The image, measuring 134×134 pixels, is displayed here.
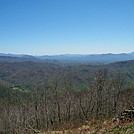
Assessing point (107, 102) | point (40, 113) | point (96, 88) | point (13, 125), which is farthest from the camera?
point (40, 113)

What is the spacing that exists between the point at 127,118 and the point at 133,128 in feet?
16.9

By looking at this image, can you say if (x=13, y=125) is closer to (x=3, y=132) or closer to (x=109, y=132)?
(x=3, y=132)

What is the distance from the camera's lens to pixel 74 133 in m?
16.3

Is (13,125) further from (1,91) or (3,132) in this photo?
(1,91)

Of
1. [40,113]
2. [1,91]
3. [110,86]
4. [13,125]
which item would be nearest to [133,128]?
[110,86]

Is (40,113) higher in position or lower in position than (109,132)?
lower

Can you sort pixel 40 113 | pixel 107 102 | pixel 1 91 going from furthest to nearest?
pixel 1 91 < pixel 40 113 < pixel 107 102

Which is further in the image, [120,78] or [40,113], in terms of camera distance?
[40,113]

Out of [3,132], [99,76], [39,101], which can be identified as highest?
[99,76]

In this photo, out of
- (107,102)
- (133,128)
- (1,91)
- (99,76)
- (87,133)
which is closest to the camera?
(133,128)

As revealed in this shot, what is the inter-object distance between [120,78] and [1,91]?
176939mm

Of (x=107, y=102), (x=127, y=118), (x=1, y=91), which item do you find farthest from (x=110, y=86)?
(x=1, y=91)

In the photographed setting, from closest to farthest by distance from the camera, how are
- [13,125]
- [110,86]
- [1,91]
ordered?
1. [110,86]
2. [13,125]
3. [1,91]

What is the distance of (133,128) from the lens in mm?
12695
